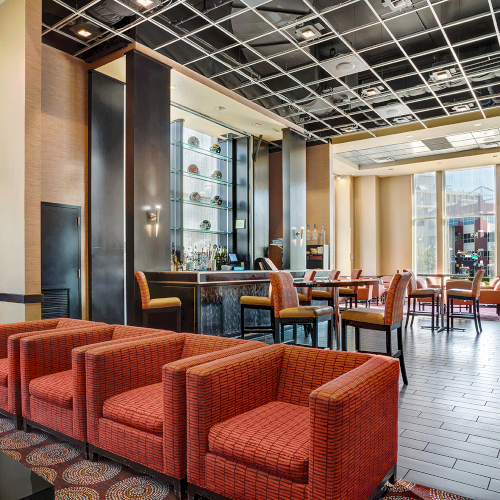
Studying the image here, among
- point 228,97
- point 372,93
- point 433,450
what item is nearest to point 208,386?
point 433,450

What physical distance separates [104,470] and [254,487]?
0.99 meters

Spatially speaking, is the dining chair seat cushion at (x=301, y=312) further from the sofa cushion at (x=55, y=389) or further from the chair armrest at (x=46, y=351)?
the sofa cushion at (x=55, y=389)

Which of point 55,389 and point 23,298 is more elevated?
point 23,298

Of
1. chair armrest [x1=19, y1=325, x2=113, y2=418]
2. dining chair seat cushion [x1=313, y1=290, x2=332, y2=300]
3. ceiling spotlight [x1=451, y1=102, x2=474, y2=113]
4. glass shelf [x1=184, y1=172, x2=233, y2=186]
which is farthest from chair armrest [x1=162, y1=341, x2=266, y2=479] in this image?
ceiling spotlight [x1=451, y1=102, x2=474, y2=113]

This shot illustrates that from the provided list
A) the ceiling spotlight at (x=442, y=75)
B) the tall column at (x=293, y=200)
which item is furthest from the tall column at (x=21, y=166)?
the ceiling spotlight at (x=442, y=75)

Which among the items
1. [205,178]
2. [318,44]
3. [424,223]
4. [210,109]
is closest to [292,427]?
[318,44]

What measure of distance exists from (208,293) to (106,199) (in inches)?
84.7

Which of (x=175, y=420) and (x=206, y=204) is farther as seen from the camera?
(x=206, y=204)

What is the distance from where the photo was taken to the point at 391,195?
14.7m

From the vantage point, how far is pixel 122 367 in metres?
2.44

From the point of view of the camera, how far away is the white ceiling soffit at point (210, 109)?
258 inches

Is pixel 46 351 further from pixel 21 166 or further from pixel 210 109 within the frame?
pixel 210 109

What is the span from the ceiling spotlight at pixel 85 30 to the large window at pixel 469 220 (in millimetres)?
11675

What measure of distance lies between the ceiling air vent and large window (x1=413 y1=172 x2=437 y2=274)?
8355 mm
